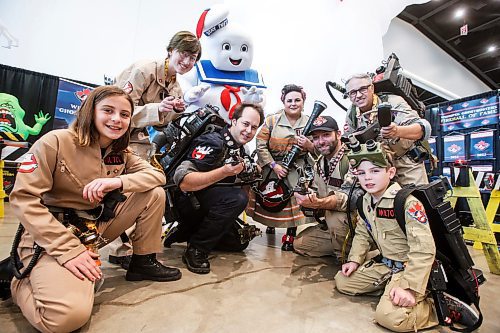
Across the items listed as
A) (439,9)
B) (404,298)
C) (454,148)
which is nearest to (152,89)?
(404,298)

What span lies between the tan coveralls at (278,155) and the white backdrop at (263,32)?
1156 mm

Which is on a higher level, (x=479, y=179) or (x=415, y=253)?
(x=479, y=179)

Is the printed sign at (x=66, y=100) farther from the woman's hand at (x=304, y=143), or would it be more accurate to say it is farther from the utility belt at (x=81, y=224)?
the utility belt at (x=81, y=224)

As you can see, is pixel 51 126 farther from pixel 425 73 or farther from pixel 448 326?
pixel 425 73

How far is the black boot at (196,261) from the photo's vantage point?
1745 millimetres

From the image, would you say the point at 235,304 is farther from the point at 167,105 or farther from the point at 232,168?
the point at 167,105

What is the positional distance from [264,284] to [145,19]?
3959 mm

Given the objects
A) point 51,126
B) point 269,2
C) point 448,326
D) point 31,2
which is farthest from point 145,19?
point 448,326

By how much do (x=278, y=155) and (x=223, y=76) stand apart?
1022 mm

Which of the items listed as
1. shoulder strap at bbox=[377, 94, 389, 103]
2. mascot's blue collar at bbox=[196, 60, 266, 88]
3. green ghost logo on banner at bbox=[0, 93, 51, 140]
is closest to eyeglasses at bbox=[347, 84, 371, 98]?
shoulder strap at bbox=[377, 94, 389, 103]

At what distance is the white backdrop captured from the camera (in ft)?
11.6

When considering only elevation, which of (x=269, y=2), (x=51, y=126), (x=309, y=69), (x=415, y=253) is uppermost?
(x=269, y=2)

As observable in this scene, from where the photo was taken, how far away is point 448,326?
1201 millimetres

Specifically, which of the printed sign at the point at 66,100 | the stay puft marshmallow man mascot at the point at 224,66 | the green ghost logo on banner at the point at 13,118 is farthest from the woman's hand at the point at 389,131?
the green ghost logo on banner at the point at 13,118
